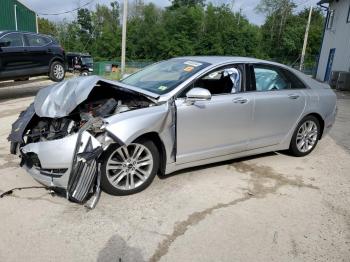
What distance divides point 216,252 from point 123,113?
5.70 feet

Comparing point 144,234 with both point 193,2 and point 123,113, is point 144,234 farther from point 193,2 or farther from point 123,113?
point 193,2

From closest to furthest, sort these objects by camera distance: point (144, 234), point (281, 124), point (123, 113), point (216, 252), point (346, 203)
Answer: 1. point (216, 252)
2. point (144, 234)
3. point (123, 113)
4. point (346, 203)
5. point (281, 124)

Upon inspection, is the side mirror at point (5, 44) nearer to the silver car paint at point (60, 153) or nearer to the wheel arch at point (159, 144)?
the silver car paint at point (60, 153)

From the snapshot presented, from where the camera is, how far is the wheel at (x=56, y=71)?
12.0 m

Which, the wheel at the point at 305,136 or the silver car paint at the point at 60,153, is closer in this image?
the silver car paint at the point at 60,153

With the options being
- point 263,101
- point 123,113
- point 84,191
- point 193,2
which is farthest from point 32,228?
point 193,2

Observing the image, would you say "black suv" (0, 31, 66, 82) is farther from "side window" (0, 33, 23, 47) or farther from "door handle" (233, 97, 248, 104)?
"door handle" (233, 97, 248, 104)

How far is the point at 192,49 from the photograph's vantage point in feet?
171

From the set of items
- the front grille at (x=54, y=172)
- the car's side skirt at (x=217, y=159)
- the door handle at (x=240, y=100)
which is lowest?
the car's side skirt at (x=217, y=159)

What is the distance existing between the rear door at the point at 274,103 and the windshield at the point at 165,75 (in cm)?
92

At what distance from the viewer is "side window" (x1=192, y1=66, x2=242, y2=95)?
4.68 m

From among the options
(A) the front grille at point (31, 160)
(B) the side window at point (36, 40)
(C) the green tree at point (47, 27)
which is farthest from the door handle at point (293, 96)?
(C) the green tree at point (47, 27)

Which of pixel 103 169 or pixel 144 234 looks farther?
pixel 103 169

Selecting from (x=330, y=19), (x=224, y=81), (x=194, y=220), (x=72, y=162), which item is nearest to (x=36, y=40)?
(x=224, y=81)
